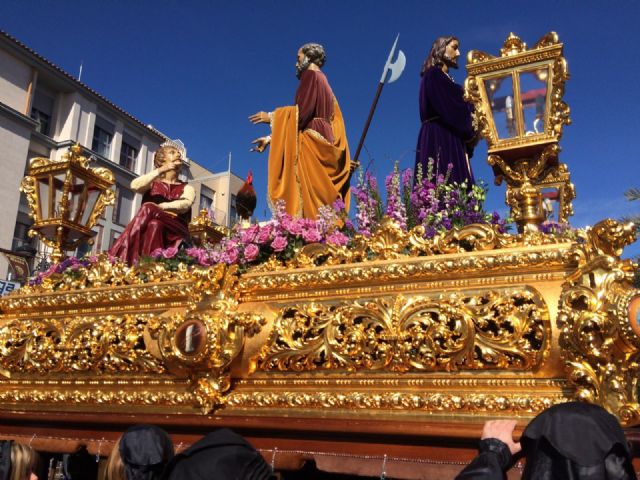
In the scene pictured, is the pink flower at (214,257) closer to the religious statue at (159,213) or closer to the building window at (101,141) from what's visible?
the religious statue at (159,213)

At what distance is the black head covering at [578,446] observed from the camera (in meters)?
1.25

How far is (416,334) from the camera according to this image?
7.32 ft

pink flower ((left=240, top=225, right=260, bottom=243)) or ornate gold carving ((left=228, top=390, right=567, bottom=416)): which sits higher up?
pink flower ((left=240, top=225, right=260, bottom=243))

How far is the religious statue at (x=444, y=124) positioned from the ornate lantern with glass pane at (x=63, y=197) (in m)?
2.54

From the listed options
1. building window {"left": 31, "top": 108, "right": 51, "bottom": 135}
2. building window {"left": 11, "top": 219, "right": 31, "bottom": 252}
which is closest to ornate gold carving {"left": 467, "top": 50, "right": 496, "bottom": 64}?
building window {"left": 11, "top": 219, "right": 31, "bottom": 252}

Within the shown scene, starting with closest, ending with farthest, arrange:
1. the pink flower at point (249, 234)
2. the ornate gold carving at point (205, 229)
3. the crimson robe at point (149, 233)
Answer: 1. the pink flower at point (249, 234)
2. the crimson robe at point (149, 233)
3. the ornate gold carving at point (205, 229)

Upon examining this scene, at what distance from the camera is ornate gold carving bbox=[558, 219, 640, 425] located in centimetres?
188

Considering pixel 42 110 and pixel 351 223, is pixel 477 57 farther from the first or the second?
pixel 42 110

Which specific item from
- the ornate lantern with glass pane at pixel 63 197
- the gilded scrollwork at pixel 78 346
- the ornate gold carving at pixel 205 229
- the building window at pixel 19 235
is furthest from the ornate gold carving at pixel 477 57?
the building window at pixel 19 235

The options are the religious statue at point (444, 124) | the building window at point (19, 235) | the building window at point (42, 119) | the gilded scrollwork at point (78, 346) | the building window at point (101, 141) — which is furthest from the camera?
the building window at point (101, 141)

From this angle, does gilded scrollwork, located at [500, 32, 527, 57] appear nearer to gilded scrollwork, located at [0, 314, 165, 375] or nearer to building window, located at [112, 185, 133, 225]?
gilded scrollwork, located at [0, 314, 165, 375]

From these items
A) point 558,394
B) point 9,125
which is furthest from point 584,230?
point 9,125

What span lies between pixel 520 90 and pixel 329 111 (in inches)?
99.2

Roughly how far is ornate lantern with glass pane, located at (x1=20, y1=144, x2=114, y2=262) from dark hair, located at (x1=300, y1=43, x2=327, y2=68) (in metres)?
2.02
